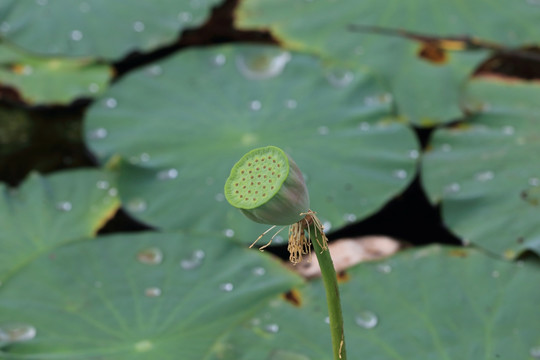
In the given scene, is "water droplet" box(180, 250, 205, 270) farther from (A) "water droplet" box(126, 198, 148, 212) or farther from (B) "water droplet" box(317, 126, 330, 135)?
(B) "water droplet" box(317, 126, 330, 135)

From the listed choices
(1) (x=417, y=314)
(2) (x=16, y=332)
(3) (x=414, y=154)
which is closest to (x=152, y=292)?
(2) (x=16, y=332)

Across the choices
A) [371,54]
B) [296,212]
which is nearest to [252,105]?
[371,54]

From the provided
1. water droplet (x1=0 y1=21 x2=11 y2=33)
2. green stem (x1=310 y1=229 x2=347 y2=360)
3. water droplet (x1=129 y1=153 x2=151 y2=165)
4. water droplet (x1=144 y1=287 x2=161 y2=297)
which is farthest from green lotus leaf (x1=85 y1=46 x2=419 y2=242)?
green stem (x1=310 y1=229 x2=347 y2=360)

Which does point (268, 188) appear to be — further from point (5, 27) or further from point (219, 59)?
point (5, 27)

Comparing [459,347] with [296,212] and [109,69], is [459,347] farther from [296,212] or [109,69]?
[109,69]

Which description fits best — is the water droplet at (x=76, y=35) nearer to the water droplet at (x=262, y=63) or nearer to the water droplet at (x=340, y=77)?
the water droplet at (x=262, y=63)

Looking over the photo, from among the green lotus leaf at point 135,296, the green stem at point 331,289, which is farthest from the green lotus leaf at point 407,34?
the green stem at point 331,289
